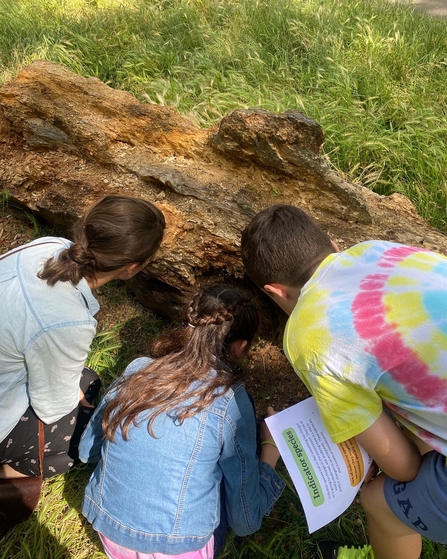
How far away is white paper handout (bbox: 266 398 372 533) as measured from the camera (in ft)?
4.79

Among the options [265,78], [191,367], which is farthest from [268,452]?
[265,78]

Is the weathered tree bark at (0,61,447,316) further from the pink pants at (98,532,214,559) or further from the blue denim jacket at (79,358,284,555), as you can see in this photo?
the pink pants at (98,532,214,559)

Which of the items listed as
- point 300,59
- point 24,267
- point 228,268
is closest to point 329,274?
point 228,268

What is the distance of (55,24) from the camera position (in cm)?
519

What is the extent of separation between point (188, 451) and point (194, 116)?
9.42 feet

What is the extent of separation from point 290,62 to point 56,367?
3788 millimetres

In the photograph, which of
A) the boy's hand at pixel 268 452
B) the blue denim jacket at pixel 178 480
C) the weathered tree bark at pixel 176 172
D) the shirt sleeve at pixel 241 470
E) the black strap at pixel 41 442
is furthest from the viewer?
the weathered tree bark at pixel 176 172

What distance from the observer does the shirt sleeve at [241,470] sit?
1.61 meters

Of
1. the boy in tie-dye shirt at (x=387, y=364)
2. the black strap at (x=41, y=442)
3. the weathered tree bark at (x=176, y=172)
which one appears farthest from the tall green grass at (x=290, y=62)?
the black strap at (x=41, y=442)

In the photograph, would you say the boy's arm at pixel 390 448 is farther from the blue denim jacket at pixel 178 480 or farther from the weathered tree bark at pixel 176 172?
the weathered tree bark at pixel 176 172

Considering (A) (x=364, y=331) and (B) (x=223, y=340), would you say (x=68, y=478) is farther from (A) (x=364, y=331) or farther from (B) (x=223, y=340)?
(A) (x=364, y=331)

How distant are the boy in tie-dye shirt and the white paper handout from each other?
0.32 feet

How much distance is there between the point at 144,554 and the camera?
5.17 feet

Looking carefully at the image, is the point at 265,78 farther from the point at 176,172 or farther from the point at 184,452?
the point at 184,452
